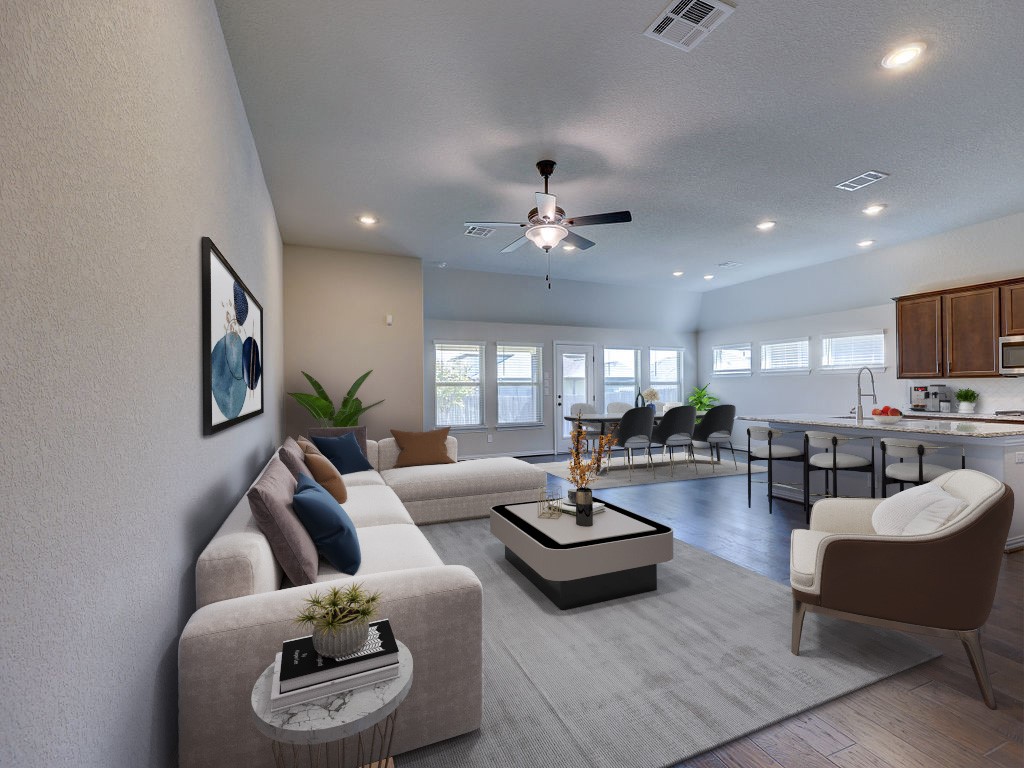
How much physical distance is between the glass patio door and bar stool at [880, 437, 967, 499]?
5031 mm

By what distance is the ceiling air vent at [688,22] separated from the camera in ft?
6.96

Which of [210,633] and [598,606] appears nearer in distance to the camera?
[210,633]

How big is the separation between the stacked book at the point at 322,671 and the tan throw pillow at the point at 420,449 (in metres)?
3.58

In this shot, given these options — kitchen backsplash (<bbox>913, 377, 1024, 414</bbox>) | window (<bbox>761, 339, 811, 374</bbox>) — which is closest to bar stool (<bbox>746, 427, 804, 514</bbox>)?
kitchen backsplash (<bbox>913, 377, 1024, 414</bbox>)

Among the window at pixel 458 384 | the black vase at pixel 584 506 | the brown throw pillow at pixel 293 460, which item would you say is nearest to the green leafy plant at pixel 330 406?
the window at pixel 458 384

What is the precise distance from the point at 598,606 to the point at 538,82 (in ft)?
9.76

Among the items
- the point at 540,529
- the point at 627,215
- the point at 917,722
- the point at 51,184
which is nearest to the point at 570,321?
the point at 627,215

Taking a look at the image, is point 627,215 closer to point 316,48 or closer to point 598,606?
point 316,48

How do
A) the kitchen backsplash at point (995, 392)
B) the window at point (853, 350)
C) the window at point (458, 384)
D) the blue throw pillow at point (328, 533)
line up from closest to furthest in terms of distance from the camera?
the blue throw pillow at point (328, 533), the kitchen backsplash at point (995, 392), the window at point (853, 350), the window at point (458, 384)

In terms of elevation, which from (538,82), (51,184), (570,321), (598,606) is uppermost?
(538,82)

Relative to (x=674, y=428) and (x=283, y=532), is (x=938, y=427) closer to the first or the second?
(x=674, y=428)

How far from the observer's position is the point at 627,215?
3637 millimetres

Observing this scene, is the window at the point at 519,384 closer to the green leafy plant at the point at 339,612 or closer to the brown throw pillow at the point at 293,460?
the brown throw pillow at the point at 293,460

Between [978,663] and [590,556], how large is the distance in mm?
1639
